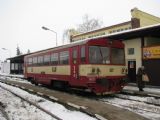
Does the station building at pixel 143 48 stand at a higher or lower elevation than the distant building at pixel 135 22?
lower

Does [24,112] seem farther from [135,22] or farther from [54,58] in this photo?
[135,22]

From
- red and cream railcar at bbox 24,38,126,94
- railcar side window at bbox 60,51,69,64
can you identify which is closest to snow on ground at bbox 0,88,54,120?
red and cream railcar at bbox 24,38,126,94

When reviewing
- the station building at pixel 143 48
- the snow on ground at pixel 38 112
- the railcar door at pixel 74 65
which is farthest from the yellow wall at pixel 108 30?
the snow on ground at pixel 38 112

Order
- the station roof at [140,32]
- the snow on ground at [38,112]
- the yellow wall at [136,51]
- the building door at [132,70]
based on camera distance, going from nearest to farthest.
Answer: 1. the snow on ground at [38,112]
2. the station roof at [140,32]
3. the yellow wall at [136,51]
4. the building door at [132,70]

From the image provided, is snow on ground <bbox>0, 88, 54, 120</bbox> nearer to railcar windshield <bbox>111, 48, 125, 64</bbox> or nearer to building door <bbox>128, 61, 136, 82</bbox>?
railcar windshield <bbox>111, 48, 125, 64</bbox>

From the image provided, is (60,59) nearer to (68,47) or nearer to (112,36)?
(68,47)

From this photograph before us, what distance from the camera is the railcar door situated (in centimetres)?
1492

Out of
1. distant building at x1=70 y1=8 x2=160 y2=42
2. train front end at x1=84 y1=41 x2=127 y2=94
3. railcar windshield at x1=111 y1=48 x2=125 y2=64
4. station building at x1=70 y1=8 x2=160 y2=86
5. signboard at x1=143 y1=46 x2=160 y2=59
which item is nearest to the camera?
train front end at x1=84 y1=41 x2=127 y2=94

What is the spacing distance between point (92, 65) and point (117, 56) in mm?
2178

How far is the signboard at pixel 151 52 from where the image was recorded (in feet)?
66.6

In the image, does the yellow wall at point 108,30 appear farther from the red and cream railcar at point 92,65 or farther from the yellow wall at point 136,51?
the red and cream railcar at point 92,65

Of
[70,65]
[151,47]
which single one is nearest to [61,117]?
[70,65]

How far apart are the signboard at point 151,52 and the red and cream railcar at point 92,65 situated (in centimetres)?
547

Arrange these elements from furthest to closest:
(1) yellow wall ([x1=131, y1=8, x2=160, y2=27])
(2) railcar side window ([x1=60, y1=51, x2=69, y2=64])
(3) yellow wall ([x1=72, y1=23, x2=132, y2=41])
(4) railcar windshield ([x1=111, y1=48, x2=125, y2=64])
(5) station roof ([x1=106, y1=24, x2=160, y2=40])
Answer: (3) yellow wall ([x1=72, y1=23, x2=132, y2=41]) → (1) yellow wall ([x1=131, y1=8, x2=160, y2=27]) → (5) station roof ([x1=106, y1=24, x2=160, y2=40]) → (2) railcar side window ([x1=60, y1=51, x2=69, y2=64]) → (4) railcar windshield ([x1=111, y1=48, x2=125, y2=64])
